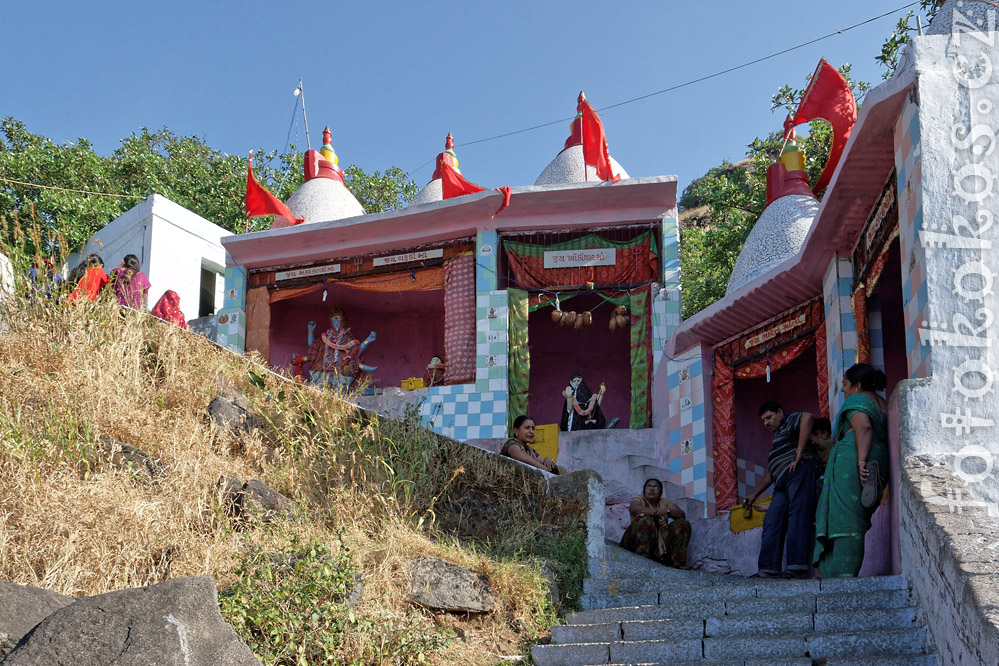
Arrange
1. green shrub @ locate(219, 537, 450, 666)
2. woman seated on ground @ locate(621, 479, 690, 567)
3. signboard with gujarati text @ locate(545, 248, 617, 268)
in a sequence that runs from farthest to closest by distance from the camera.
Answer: signboard with gujarati text @ locate(545, 248, 617, 268) < woman seated on ground @ locate(621, 479, 690, 567) < green shrub @ locate(219, 537, 450, 666)

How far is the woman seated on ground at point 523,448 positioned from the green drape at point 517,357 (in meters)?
4.03

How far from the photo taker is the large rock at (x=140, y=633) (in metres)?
3.87

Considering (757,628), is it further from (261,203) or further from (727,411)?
(261,203)

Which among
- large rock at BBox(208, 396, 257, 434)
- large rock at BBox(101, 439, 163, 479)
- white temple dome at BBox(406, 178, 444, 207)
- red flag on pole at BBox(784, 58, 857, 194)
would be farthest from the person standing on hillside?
red flag on pole at BBox(784, 58, 857, 194)

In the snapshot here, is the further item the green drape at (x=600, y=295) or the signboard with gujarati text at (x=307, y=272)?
the signboard with gujarati text at (x=307, y=272)

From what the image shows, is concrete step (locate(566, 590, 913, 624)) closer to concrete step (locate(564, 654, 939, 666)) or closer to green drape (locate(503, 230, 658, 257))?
concrete step (locate(564, 654, 939, 666))

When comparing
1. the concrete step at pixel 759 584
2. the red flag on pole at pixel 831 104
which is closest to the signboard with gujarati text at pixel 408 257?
the red flag on pole at pixel 831 104

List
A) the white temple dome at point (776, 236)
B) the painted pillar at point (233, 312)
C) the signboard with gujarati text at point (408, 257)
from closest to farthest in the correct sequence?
1. the white temple dome at point (776, 236)
2. the signboard with gujarati text at point (408, 257)
3. the painted pillar at point (233, 312)

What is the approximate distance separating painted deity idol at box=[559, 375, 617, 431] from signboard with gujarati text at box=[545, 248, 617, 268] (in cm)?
163

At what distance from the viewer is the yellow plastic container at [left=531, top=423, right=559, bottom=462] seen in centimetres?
1190

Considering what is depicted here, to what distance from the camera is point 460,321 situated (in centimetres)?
1356

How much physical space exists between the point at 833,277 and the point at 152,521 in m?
6.41

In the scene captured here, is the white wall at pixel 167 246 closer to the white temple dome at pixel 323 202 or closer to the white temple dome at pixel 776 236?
the white temple dome at pixel 323 202

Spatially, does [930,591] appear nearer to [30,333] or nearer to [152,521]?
[152,521]
